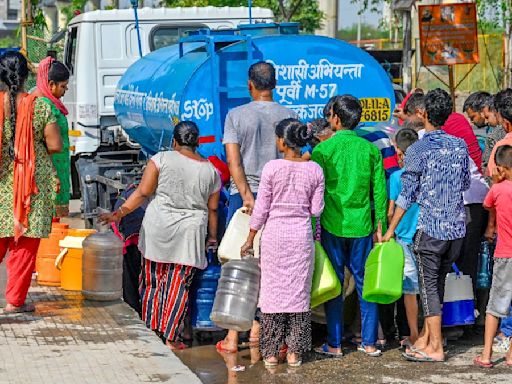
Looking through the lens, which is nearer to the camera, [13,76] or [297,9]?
[13,76]

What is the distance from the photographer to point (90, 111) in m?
15.0

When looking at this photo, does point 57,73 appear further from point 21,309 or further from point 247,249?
point 247,249

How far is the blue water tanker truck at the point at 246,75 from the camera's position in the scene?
356 inches

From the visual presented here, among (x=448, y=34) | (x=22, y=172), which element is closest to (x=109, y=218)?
(x=22, y=172)

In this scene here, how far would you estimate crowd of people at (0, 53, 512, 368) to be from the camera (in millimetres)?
7504

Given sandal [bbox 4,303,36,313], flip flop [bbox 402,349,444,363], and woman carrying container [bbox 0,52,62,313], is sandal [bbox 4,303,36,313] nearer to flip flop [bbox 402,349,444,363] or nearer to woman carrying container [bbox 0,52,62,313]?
woman carrying container [bbox 0,52,62,313]

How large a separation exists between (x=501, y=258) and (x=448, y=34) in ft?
54.1

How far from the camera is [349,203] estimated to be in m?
7.74

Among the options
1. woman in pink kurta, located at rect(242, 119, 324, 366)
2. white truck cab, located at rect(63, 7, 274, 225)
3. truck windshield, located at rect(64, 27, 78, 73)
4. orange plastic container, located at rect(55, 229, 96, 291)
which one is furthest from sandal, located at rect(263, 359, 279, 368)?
truck windshield, located at rect(64, 27, 78, 73)

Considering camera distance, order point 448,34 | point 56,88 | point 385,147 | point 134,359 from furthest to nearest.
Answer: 1. point 448,34
2. point 56,88
3. point 385,147
4. point 134,359

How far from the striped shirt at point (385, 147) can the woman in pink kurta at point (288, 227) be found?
1.12 m

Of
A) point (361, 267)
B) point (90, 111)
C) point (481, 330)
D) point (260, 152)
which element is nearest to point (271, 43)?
point (260, 152)

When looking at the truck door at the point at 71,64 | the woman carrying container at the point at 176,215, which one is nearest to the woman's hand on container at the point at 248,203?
the woman carrying container at the point at 176,215

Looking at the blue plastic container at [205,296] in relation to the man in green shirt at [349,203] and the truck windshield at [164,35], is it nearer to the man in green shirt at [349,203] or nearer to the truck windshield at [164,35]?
the man in green shirt at [349,203]
